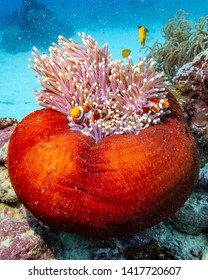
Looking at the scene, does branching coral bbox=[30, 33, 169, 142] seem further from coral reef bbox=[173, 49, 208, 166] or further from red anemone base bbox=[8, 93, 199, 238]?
coral reef bbox=[173, 49, 208, 166]

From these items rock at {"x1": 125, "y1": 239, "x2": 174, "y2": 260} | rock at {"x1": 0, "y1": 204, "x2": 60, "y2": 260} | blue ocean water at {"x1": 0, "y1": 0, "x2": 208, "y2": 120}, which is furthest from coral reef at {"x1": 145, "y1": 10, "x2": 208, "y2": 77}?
rock at {"x1": 0, "y1": 204, "x2": 60, "y2": 260}

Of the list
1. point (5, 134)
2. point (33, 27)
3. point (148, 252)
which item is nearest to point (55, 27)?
point (33, 27)

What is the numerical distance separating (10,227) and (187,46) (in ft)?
14.1

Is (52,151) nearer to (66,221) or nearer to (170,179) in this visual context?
(66,221)

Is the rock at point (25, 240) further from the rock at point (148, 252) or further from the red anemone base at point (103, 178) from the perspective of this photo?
the rock at point (148, 252)

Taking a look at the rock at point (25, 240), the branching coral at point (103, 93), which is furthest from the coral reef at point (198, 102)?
the rock at point (25, 240)

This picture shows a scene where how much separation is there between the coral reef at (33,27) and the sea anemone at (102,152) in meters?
16.4

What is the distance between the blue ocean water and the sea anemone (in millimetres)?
5125

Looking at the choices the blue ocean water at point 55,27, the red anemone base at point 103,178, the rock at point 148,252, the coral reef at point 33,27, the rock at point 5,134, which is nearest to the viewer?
the red anemone base at point 103,178

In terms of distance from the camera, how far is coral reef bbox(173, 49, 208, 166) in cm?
286

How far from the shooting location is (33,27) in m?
18.6

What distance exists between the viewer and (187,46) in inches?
200

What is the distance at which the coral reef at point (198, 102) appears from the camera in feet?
9.37

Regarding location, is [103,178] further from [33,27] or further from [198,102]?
[33,27]
